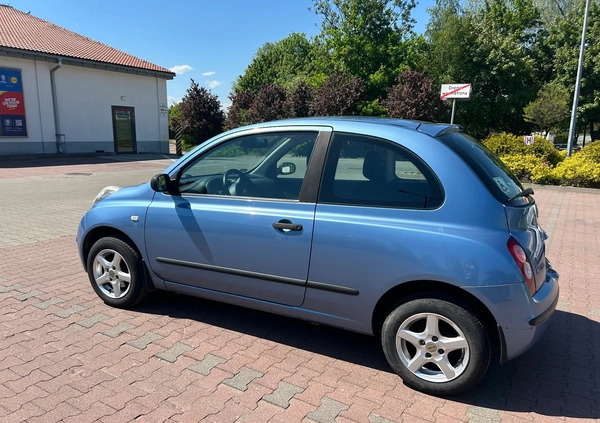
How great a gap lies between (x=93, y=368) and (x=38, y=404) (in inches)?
16.9

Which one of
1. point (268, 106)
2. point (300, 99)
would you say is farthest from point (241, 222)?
point (268, 106)

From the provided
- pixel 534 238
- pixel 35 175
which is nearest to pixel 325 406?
pixel 534 238

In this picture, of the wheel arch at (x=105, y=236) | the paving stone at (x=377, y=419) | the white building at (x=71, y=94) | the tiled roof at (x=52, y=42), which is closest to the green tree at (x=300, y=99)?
the tiled roof at (x=52, y=42)

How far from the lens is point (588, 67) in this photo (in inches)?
1252

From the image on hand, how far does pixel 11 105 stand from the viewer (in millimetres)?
19797

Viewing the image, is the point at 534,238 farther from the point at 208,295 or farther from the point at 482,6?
the point at 482,6

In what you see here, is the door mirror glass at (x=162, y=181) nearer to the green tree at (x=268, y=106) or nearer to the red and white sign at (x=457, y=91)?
the red and white sign at (x=457, y=91)

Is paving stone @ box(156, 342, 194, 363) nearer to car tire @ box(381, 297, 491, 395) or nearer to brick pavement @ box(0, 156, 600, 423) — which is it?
brick pavement @ box(0, 156, 600, 423)

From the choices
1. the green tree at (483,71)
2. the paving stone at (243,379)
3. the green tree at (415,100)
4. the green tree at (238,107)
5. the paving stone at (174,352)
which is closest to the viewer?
the paving stone at (243,379)

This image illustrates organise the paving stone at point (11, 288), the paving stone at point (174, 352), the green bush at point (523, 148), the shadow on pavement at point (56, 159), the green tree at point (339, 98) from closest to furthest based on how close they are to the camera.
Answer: the paving stone at point (174, 352) → the paving stone at point (11, 288) → the green bush at point (523, 148) → the shadow on pavement at point (56, 159) → the green tree at point (339, 98)

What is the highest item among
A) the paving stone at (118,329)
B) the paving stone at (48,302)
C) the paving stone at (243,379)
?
the paving stone at (48,302)

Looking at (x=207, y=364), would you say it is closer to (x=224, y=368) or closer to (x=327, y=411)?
(x=224, y=368)

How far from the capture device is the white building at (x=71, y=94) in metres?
20.0

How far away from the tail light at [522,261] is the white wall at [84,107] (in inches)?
893
